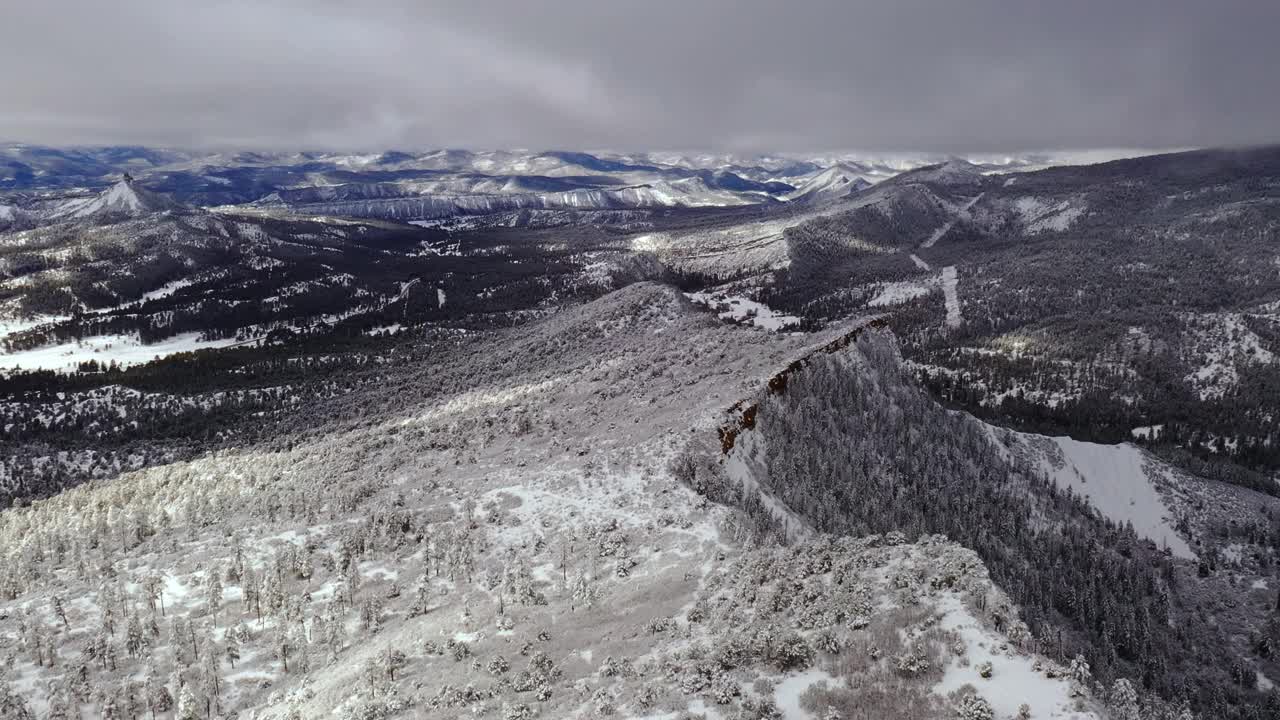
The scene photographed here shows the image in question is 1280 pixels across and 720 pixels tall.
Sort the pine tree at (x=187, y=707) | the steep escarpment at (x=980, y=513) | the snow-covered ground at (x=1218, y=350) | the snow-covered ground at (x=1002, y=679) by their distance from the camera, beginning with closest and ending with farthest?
the snow-covered ground at (x=1002, y=679)
the pine tree at (x=187, y=707)
the steep escarpment at (x=980, y=513)
the snow-covered ground at (x=1218, y=350)

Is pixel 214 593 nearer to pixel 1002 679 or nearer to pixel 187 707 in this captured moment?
pixel 187 707

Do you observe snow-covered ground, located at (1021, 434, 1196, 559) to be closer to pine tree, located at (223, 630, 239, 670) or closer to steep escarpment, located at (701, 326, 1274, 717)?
steep escarpment, located at (701, 326, 1274, 717)

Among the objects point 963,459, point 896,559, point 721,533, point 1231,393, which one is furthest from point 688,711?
point 1231,393

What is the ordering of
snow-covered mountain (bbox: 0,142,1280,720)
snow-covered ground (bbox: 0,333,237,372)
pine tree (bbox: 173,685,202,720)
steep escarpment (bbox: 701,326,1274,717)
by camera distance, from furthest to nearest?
snow-covered ground (bbox: 0,333,237,372) < steep escarpment (bbox: 701,326,1274,717) < pine tree (bbox: 173,685,202,720) < snow-covered mountain (bbox: 0,142,1280,720)

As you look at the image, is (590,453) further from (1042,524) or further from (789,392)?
(1042,524)

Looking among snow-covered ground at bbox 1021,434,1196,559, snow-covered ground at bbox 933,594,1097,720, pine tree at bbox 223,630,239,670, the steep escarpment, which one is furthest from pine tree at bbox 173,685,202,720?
snow-covered ground at bbox 1021,434,1196,559

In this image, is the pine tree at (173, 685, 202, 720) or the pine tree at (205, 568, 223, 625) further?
the pine tree at (205, 568, 223, 625)

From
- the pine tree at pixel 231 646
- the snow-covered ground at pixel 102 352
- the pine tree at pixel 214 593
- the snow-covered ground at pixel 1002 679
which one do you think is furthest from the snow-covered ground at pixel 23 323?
the snow-covered ground at pixel 1002 679

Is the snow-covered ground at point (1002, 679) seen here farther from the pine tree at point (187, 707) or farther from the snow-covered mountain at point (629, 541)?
the pine tree at point (187, 707)

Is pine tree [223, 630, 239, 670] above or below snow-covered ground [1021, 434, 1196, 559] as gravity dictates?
above
